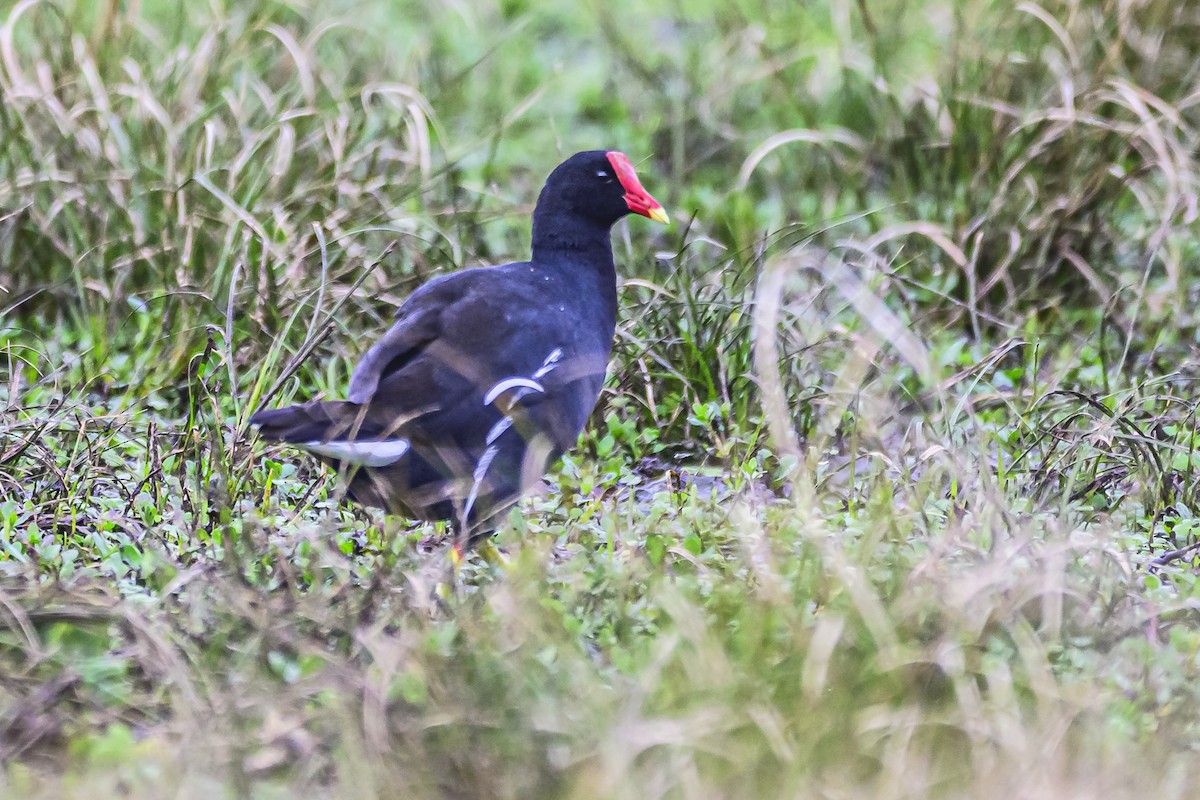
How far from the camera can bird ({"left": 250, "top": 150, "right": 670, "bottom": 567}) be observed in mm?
3082

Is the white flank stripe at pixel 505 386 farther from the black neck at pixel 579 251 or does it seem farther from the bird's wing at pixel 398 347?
the black neck at pixel 579 251

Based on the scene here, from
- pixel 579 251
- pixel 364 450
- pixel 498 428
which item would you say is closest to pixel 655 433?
pixel 579 251

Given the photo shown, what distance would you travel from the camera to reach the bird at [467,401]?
308 cm

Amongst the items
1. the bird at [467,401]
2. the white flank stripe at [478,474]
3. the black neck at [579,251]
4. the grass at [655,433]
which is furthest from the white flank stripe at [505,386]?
the black neck at [579,251]

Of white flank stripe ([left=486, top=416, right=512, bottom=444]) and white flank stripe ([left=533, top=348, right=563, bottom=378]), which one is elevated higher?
white flank stripe ([left=533, top=348, right=563, bottom=378])

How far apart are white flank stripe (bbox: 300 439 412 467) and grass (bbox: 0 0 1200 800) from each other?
0.10 m

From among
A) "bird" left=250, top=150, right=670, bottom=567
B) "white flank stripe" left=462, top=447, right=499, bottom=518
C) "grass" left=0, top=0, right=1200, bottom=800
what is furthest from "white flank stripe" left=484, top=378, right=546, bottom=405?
"grass" left=0, top=0, right=1200, bottom=800

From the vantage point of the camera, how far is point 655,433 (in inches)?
151

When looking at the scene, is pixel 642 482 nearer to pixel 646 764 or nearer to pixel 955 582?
pixel 955 582

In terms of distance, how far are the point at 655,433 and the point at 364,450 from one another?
101 centimetres

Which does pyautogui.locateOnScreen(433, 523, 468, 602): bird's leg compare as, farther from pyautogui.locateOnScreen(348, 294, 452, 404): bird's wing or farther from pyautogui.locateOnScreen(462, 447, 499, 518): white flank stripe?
pyautogui.locateOnScreen(348, 294, 452, 404): bird's wing

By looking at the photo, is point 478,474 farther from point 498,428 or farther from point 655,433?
point 655,433

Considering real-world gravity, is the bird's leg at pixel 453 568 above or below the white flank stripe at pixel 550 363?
below

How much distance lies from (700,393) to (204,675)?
1.87 m
